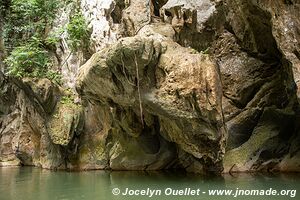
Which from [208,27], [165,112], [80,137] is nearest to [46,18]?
[80,137]

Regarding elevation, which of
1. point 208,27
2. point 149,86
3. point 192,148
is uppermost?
point 208,27

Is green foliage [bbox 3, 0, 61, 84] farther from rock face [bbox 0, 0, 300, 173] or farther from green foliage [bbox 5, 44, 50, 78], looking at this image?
rock face [bbox 0, 0, 300, 173]

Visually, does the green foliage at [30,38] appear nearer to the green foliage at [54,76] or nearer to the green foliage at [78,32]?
the green foliage at [54,76]

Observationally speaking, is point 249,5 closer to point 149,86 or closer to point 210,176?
point 149,86

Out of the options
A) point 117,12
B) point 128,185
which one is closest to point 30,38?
point 117,12

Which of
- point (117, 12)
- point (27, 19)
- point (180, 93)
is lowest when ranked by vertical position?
point (180, 93)

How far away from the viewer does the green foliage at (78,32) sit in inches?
604

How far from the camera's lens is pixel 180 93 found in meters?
9.88

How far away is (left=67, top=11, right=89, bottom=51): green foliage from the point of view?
1534cm

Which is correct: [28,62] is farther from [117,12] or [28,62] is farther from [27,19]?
[27,19]

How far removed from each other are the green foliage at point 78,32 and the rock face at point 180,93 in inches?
15.4

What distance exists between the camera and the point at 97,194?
28.7 ft

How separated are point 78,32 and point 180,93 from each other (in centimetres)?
718

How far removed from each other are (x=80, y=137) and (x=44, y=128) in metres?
1.99
